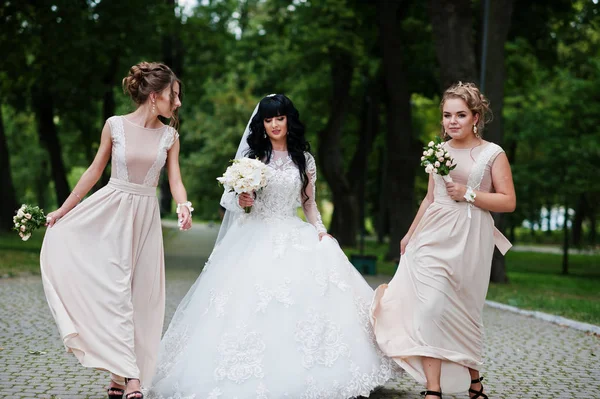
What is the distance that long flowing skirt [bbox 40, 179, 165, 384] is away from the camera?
18.7ft

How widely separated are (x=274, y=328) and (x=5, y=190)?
25857 mm

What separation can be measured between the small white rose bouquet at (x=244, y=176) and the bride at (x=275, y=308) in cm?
30

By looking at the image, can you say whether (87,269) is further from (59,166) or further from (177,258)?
(59,166)

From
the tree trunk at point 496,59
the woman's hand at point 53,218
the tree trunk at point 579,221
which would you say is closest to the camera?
the woman's hand at point 53,218

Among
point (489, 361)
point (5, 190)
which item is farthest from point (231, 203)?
point (5, 190)

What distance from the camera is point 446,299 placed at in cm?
594

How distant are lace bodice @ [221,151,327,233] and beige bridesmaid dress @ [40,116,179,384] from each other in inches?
38.4

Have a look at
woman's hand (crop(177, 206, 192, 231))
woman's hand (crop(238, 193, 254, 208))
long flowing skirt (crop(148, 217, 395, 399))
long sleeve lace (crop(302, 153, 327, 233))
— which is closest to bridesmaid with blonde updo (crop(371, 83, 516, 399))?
long flowing skirt (crop(148, 217, 395, 399))

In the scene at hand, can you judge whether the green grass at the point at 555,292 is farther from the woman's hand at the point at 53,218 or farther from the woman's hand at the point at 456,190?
the woman's hand at the point at 53,218

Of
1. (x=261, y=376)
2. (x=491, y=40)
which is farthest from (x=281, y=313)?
(x=491, y=40)

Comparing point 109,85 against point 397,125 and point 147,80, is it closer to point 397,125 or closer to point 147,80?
point 397,125

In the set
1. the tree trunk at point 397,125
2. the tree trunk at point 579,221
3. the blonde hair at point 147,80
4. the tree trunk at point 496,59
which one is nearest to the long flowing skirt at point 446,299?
the blonde hair at point 147,80

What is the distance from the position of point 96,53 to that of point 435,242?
19865 mm

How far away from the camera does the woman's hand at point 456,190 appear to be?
5941 mm
